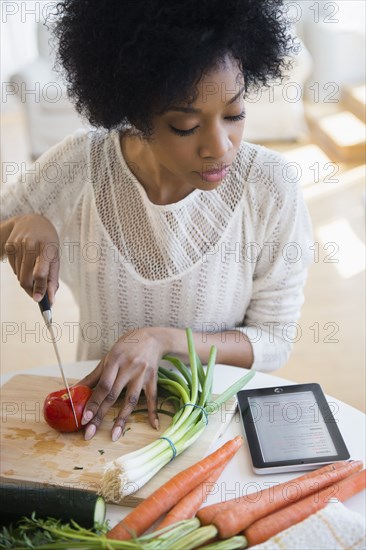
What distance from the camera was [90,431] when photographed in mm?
1269

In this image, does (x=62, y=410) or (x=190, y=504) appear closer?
(x=190, y=504)

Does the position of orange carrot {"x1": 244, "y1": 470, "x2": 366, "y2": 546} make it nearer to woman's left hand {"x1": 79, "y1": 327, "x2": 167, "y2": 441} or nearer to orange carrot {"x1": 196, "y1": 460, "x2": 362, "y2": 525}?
orange carrot {"x1": 196, "y1": 460, "x2": 362, "y2": 525}

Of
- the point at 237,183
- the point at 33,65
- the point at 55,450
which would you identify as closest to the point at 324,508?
the point at 55,450

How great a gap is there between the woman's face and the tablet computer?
0.43 m

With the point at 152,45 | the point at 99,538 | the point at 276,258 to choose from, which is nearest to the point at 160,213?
the point at 276,258

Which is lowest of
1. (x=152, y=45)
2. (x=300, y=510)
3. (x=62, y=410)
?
(x=300, y=510)

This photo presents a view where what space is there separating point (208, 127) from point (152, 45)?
0.17 meters

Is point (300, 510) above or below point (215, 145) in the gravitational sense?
below

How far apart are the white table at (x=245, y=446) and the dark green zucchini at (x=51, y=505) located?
80mm

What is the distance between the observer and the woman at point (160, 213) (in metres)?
1.23

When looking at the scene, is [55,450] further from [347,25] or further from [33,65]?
[347,25]

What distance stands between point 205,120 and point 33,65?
408 cm

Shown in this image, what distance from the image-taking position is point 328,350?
2.98 meters

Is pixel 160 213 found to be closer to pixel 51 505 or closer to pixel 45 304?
pixel 45 304
